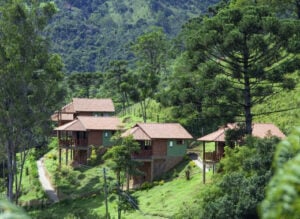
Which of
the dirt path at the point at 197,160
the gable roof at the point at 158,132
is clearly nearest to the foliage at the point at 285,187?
the dirt path at the point at 197,160

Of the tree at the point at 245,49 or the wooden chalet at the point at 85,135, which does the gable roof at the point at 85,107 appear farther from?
the tree at the point at 245,49

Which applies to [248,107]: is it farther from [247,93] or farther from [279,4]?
[279,4]

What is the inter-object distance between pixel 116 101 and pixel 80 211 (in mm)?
51317

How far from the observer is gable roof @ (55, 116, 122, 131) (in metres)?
51.3

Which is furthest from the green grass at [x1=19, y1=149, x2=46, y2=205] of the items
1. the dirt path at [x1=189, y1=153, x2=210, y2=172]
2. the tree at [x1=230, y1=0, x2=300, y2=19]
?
the tree at [x1=230, y1=0, x2=300, y2=19]

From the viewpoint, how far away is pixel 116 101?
88.4 metres

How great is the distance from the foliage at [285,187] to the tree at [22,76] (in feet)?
113

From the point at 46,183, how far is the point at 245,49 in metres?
22.3

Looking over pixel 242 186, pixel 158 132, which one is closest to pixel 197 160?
pixel 158 132

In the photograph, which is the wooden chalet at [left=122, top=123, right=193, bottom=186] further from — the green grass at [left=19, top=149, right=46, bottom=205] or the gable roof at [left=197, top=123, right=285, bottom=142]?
the green grass at [left=19, top=149, right=46, bottom=205]

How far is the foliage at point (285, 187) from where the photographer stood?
10.2 feet

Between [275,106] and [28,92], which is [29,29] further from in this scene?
[275,106]

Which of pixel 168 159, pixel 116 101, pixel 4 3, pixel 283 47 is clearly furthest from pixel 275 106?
pixel 116 101

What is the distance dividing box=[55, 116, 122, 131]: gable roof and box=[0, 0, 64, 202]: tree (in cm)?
1193
